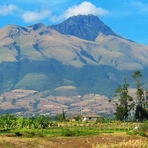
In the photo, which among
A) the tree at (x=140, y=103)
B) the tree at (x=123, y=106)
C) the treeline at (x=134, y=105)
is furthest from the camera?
the tree at (x=123, y=106)

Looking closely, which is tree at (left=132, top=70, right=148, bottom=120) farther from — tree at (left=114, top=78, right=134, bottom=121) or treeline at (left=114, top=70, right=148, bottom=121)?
tree at (left=114, top=78, right=134, bottom=121)

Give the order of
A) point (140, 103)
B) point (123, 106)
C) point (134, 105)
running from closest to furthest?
1. point (134, 105)
2. point (123, 106)
3. point (140, 103)

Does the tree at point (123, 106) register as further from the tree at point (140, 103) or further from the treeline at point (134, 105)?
the tree at point (140, 103)

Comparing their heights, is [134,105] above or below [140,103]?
below

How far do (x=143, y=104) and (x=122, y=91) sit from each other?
7227 millimetres

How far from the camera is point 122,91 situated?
117 meters

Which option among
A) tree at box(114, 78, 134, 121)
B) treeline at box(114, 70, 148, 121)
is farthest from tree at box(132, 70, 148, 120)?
tree at box(114, 78, 134, 121)

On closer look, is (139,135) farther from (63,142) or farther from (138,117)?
(138,117)

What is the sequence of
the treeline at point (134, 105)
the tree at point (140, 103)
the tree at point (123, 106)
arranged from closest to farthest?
the tree at point (140, 103), the treeline at point (134, 105), the tree at point (123, 106)

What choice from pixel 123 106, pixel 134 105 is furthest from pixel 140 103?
pixel 123 106

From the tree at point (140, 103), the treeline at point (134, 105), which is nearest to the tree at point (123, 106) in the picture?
the treeline at point (134, 105)

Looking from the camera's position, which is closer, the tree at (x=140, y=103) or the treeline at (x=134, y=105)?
the tree at (x=140, y=103)

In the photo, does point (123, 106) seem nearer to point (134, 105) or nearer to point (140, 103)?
point (134, 105)

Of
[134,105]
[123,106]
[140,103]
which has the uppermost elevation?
[140,103]
